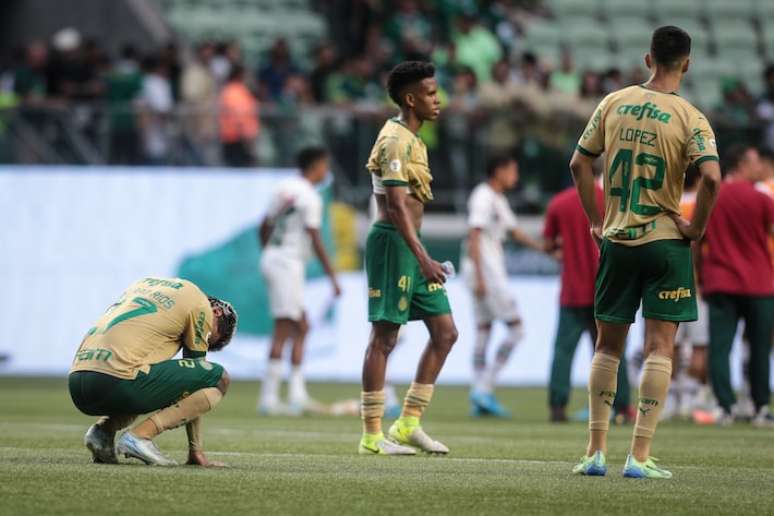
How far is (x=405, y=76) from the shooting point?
9.55 meters

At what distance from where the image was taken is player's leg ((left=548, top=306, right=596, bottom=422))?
13.6 metres

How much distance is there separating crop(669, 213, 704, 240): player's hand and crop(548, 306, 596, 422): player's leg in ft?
19.3

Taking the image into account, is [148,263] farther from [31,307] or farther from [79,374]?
[79,374]

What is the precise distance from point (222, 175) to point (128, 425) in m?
12.1

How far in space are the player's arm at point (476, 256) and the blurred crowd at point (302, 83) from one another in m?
5.06

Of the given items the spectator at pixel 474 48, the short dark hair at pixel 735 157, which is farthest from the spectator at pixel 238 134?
the short dark hair at pixel 735 157

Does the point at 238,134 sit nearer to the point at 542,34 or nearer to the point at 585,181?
the point at 542,34

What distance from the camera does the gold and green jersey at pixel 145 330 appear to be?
314 inches

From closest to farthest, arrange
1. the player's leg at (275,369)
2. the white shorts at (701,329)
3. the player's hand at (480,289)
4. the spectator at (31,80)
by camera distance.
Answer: the white shorts at (701,329), the player's leg at (275,369), the player's hand at (480,289), the spectator at (31,80)

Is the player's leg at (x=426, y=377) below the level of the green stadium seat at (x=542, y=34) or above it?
below

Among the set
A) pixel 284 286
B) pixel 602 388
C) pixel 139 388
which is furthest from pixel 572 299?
pixel 139 388

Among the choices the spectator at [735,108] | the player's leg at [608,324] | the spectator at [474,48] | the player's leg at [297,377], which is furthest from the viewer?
the spectator at [474,48]

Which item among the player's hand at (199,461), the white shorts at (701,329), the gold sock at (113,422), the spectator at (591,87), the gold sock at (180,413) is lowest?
the player's hand at (199,461)

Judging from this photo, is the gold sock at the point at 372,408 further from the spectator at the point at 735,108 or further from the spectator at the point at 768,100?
the spectator at the point at 768,100
